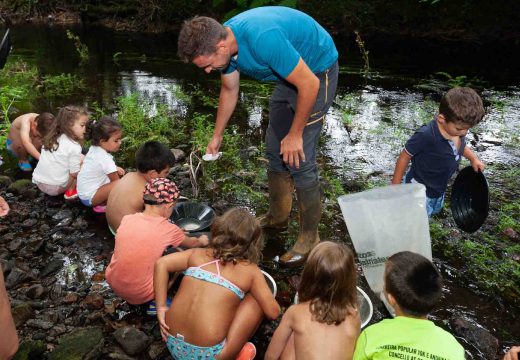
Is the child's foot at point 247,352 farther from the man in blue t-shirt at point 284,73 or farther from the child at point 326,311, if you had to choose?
the man in blue t-shirt at point 284,73

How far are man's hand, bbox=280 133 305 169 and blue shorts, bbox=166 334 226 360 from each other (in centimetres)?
110

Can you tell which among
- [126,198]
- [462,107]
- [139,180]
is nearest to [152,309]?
[126,198]

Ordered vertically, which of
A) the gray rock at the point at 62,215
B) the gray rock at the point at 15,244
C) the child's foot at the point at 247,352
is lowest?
the gray rock at the point at 15,244

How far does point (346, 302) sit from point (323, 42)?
1.54 m

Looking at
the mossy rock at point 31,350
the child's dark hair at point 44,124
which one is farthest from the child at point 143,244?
the child's dark hair at point 44,124

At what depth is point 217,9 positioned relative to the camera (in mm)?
13844

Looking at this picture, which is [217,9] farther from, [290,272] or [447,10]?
[290,272]

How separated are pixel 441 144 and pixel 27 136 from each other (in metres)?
3.55

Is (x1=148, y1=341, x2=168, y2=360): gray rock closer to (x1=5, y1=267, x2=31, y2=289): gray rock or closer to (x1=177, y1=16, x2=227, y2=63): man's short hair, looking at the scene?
(x1=5, y1=267, x2=31, y2=289): gray rock

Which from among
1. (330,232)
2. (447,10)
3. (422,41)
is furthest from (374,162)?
(447,10)

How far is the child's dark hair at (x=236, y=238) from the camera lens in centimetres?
209

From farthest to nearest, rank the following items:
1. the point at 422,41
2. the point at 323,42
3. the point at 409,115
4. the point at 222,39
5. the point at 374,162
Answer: the point at 422,41 → the point at 409,115 → the point at 374,162 → the point at 323,42 → the point at 222,39

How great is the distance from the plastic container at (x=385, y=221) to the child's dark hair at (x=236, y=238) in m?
0.51

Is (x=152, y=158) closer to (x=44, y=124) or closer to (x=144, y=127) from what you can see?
(x=44, y=124)
